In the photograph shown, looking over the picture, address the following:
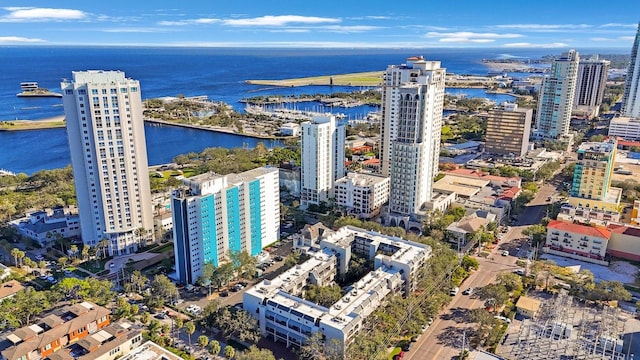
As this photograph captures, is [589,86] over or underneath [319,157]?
over

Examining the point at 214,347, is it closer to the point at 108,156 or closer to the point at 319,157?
the point at 108,156

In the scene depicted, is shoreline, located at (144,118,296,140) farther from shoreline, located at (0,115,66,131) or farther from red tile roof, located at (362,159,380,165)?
red tile roof, located at (362,159,380,165)

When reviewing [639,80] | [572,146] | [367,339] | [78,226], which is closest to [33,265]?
[78,226]

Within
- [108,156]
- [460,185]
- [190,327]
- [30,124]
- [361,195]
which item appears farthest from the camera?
[30,124]

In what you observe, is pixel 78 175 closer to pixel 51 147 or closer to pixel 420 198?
pixel 420 198

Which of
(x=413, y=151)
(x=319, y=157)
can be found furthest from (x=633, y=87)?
(x=319, y=157)

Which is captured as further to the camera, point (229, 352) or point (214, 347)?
point (229, 352)
